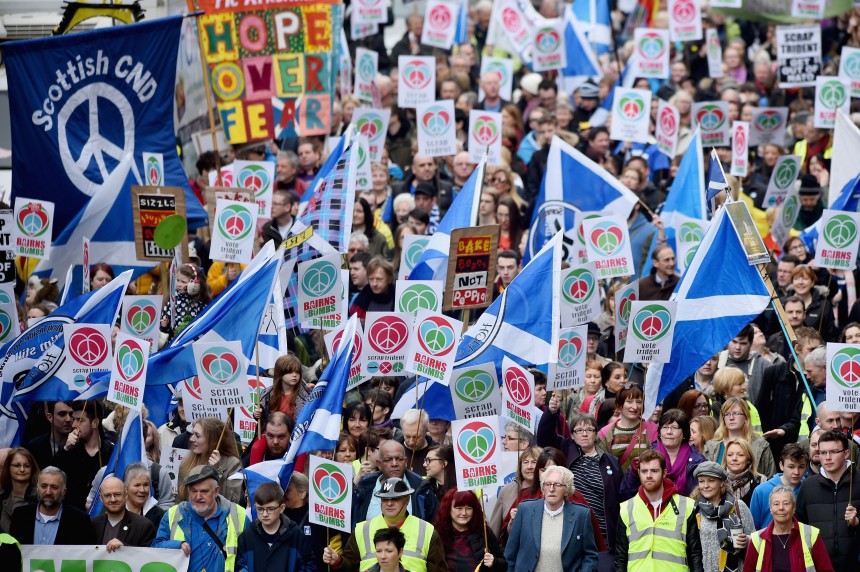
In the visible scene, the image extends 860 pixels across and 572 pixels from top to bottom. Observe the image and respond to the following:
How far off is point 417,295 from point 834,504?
13.9 ft

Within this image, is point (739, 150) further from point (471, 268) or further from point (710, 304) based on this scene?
point (471, 268)

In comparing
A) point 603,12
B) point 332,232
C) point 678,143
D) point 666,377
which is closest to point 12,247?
point 332,232

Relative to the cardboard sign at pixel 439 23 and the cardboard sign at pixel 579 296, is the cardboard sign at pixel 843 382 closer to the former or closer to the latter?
the cardboard sign at pixel 579 296

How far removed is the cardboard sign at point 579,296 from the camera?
15.6 metres

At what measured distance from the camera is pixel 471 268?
15305mm

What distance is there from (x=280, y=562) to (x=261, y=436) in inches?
86.0

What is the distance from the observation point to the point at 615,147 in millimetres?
24047

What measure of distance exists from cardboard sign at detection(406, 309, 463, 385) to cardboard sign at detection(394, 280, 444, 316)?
152 centimetres

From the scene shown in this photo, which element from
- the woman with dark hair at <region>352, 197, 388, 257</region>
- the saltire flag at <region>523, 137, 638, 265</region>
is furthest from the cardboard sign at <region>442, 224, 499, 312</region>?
the woman with dark hair at <region>352, 197, 388, 257</region>

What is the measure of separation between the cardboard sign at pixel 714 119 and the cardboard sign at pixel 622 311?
633 centimetres

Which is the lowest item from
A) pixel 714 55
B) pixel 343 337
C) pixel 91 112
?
pixel 343 337

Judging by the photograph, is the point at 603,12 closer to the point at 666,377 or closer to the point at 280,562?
the point at 666,377

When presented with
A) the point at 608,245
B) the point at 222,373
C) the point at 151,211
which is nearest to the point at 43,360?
the point at 222,373

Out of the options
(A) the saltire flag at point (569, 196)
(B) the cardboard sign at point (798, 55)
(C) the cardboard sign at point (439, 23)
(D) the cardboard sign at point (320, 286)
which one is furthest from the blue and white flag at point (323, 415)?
(C) the cardboard sign at point (439, 23)
